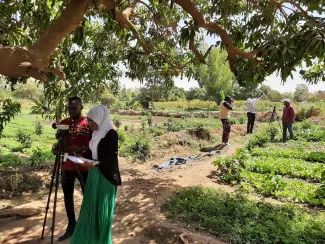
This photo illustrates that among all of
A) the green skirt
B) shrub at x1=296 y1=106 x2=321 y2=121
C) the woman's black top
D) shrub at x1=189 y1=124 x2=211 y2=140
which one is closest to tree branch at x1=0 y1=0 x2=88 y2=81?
the woman's black top

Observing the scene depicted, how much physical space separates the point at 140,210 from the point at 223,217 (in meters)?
1.43

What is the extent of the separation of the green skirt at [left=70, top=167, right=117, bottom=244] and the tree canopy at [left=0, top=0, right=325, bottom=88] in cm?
176

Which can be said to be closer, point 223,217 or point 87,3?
point 87,3

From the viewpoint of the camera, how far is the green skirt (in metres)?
3.25

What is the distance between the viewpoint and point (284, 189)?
6441 mm

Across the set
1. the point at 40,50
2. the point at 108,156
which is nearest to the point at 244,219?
the point at 108,156

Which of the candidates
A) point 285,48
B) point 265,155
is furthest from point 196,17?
point 265,155

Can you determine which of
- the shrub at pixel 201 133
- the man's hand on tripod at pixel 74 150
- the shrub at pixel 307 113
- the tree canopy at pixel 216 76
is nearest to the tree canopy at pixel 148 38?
the man's hand on tripod at pixel 74 150

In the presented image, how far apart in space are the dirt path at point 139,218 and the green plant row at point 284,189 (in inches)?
27.4

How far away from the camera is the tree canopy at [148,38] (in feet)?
12.4

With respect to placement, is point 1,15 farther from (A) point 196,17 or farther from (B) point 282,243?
(B) point 282,243

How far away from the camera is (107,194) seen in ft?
10.7

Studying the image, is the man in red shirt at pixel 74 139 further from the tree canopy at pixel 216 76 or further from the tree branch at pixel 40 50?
the tree canopy at pixel 216 76

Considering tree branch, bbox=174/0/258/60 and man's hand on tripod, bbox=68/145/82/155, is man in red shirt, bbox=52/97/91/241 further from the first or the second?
tree branch, bbox=174/0/258/60
